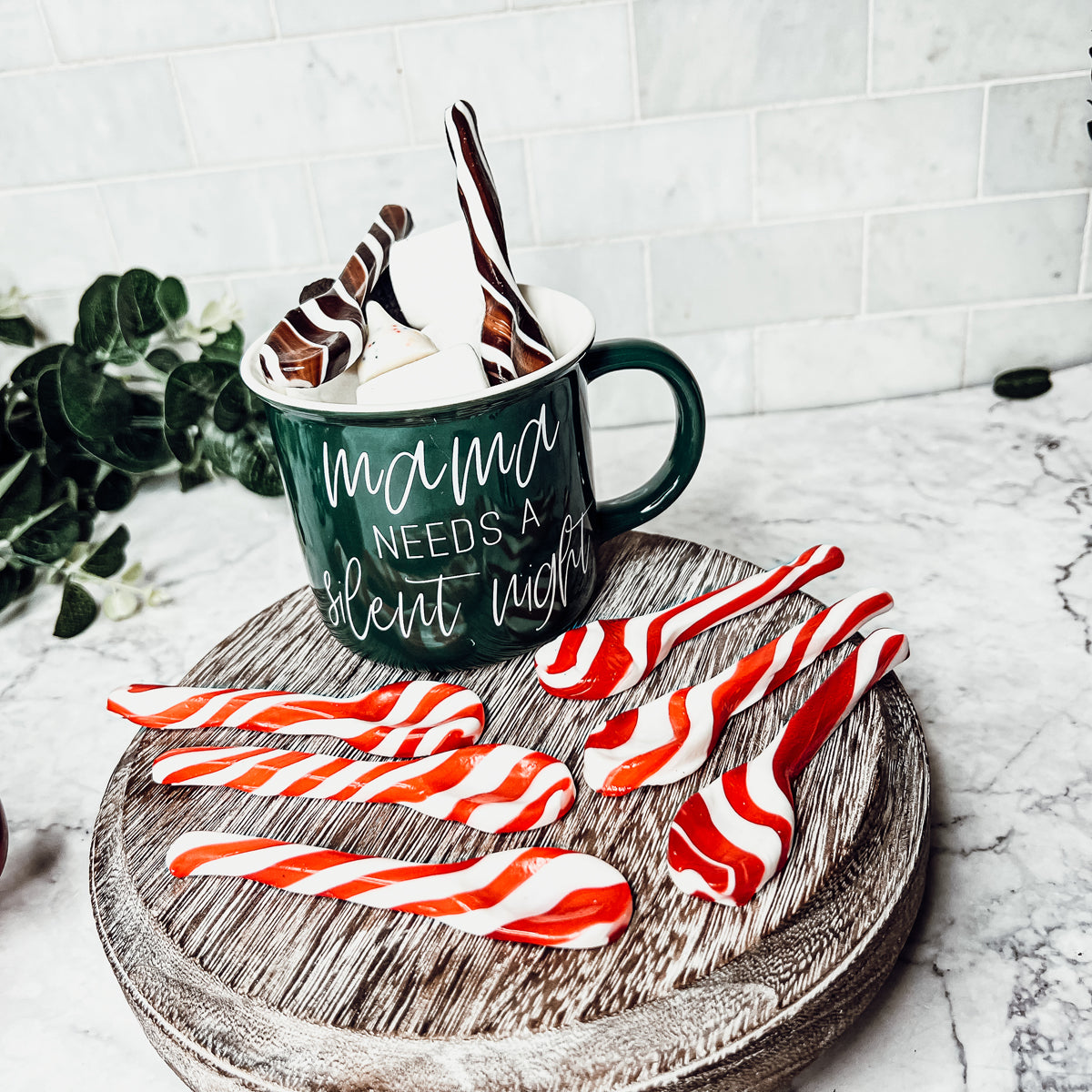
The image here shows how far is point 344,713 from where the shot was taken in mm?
503

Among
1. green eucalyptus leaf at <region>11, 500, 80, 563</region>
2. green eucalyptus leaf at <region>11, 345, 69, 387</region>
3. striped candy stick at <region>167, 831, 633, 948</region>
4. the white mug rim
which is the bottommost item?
green eucalyptus leaf at <region>11, 500, 80, 563</region>

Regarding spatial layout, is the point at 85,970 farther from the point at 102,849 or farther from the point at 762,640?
the point at 762,640

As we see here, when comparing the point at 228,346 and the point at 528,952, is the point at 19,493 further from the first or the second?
the point at 528,952

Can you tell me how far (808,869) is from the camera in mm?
387

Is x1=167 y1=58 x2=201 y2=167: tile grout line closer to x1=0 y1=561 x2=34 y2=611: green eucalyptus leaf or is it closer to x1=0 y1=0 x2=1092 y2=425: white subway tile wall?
x1=0 y1=0 x2=1092 y2=425: white subway tile wall

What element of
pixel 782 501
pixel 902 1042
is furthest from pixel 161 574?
pixel 902 1042

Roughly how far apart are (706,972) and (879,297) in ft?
2.31

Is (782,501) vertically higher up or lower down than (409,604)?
lower down

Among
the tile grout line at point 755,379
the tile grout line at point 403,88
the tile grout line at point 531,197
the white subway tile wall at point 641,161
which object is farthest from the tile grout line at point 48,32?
the tile grout line at point 755,379

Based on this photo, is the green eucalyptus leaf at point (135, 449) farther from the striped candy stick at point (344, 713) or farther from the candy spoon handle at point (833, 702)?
the candy spoon handle at point (833, 702)

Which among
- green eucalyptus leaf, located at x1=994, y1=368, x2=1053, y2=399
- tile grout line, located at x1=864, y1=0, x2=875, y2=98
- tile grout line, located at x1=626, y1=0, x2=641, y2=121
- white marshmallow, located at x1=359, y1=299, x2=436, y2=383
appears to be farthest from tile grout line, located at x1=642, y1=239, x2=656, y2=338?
white marshmallow, located at x1=359, y1=299, x2=436, y2=383

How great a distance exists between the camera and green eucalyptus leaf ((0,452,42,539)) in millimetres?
792

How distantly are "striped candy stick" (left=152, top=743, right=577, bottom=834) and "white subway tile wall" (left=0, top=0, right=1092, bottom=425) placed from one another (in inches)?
21.7

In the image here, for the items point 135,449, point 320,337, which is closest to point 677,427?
point 320,337
